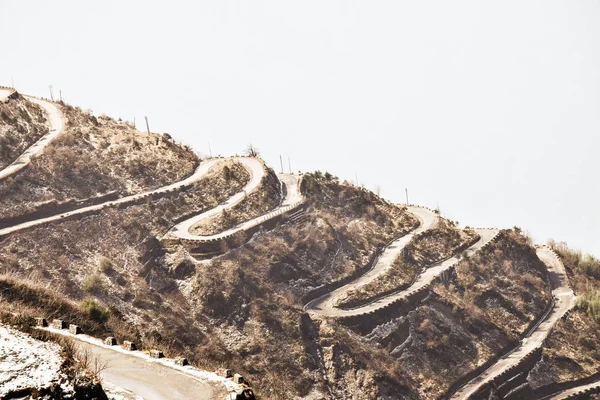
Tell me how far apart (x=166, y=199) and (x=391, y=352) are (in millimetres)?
29196

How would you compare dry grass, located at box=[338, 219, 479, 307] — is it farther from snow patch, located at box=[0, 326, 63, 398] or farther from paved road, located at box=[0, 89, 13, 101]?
paved road, located at box=[0, 89, 13, 101]

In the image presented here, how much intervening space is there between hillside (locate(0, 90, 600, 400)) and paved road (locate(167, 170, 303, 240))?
0.31 meters

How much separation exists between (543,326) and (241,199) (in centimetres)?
3518

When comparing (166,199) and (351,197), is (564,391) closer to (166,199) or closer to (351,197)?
(351,197)

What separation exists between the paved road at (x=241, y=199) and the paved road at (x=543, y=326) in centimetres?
2644

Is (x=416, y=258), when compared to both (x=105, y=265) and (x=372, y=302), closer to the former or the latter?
(x=372, y=302)

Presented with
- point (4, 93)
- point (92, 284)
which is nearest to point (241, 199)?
point (92, 284)

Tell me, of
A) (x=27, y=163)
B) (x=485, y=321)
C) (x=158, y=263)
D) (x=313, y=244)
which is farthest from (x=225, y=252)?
(x=485, y=321)

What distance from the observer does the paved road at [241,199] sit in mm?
63781

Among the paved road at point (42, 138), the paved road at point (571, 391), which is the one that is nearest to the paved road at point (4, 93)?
the paved road at point (42, 138)

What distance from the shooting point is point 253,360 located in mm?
51625

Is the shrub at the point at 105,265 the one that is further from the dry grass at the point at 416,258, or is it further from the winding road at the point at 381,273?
the dry grass at the point at 416,258

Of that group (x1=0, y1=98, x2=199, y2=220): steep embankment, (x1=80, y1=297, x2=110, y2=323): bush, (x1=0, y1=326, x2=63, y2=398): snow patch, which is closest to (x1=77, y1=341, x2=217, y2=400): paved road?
(x1=0, y1=326, x2=63, y2=398): snow patch

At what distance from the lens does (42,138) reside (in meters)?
72.4
